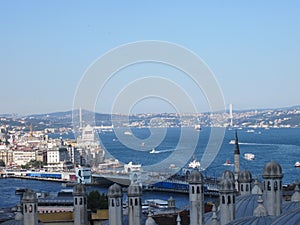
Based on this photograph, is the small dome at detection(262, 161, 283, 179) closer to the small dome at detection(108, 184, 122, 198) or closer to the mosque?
the mosque

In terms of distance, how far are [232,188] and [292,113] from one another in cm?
14766

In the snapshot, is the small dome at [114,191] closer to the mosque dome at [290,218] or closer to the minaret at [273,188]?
the minaret at [273,188]

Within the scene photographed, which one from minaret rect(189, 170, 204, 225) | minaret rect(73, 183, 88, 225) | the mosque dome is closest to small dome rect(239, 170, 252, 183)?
minaret rect(189, 170, 204, 225)

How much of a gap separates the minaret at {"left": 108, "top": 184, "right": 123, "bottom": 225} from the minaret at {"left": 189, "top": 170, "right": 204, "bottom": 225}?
121cm

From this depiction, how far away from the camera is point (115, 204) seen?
10766mm

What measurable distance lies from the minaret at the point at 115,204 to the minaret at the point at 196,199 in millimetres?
1212

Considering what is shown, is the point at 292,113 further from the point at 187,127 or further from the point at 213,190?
the point at 213,190

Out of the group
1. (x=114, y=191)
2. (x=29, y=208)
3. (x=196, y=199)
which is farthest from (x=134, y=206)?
(x=29, y=208)

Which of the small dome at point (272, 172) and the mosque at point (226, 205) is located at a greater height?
the small dome at point (272, 172)

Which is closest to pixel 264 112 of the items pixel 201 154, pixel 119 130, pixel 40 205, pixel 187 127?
pixel 187 127

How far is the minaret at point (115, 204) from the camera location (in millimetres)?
10711

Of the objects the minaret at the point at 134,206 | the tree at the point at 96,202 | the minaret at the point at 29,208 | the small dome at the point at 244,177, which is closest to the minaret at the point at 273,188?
the minaret at the point at 134,206

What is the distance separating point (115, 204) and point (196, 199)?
1372 mm

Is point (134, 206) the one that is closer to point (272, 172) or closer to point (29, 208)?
point (29, 208)
